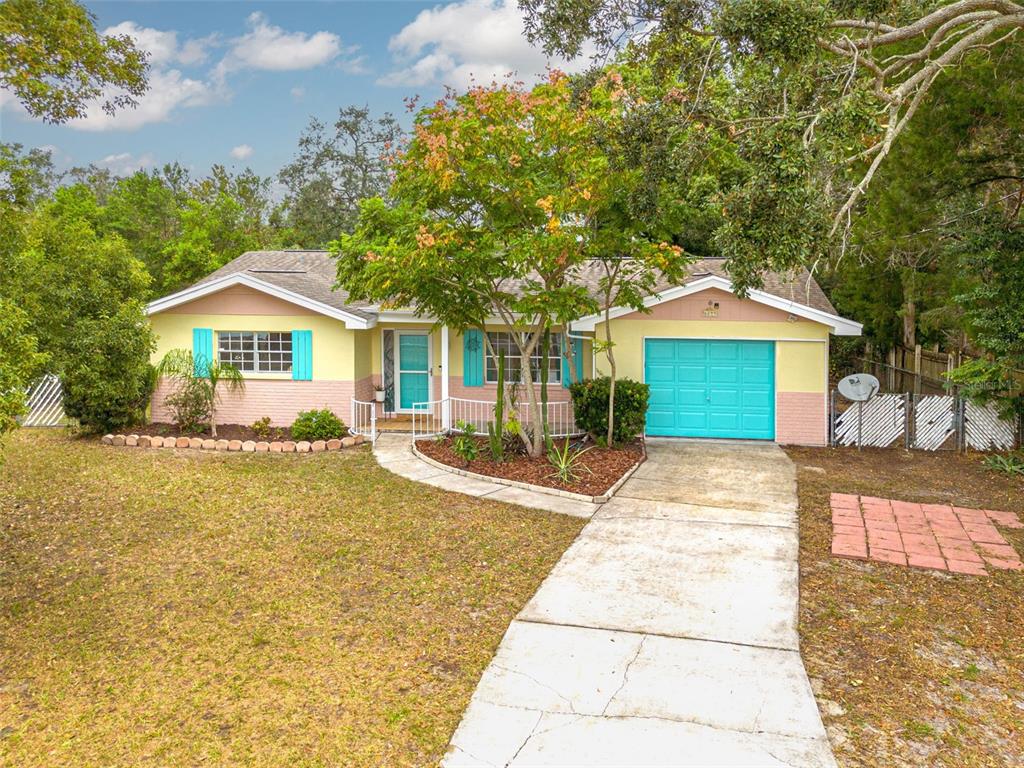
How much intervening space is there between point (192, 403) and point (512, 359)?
21.5 ft

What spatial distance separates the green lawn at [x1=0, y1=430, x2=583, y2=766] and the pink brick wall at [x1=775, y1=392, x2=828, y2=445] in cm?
697

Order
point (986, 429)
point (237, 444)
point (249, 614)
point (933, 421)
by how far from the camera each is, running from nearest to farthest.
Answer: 1. point (249, 614)
2. point (986, 429)
3. point (933, 421)
4. point (237, 444)

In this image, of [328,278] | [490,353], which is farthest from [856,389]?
[328,278]

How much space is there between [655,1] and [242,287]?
9.83 metres

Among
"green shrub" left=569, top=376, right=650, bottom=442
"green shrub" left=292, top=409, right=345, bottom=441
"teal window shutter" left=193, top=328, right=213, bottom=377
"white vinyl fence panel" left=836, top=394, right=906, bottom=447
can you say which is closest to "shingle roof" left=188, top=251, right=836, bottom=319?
"teal window shutter" left=193, top=328, right=213, bottom=377

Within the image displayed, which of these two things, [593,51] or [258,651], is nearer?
[258,651]

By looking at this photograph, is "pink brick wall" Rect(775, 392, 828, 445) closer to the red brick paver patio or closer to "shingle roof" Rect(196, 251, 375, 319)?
the red brick paver patio

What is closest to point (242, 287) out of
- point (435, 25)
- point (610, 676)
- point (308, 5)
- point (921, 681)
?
point (308, 5)

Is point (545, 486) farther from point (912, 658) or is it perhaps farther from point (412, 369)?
point (412, 369)

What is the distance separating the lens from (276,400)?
47.7 feet

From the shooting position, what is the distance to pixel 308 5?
15.8 metres

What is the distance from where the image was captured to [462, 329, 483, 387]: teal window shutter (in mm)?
14750

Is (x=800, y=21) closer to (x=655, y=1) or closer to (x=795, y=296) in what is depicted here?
(x=655, y=1)

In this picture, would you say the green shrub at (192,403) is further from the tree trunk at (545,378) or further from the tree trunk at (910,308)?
the tree trunk at (910,308)
